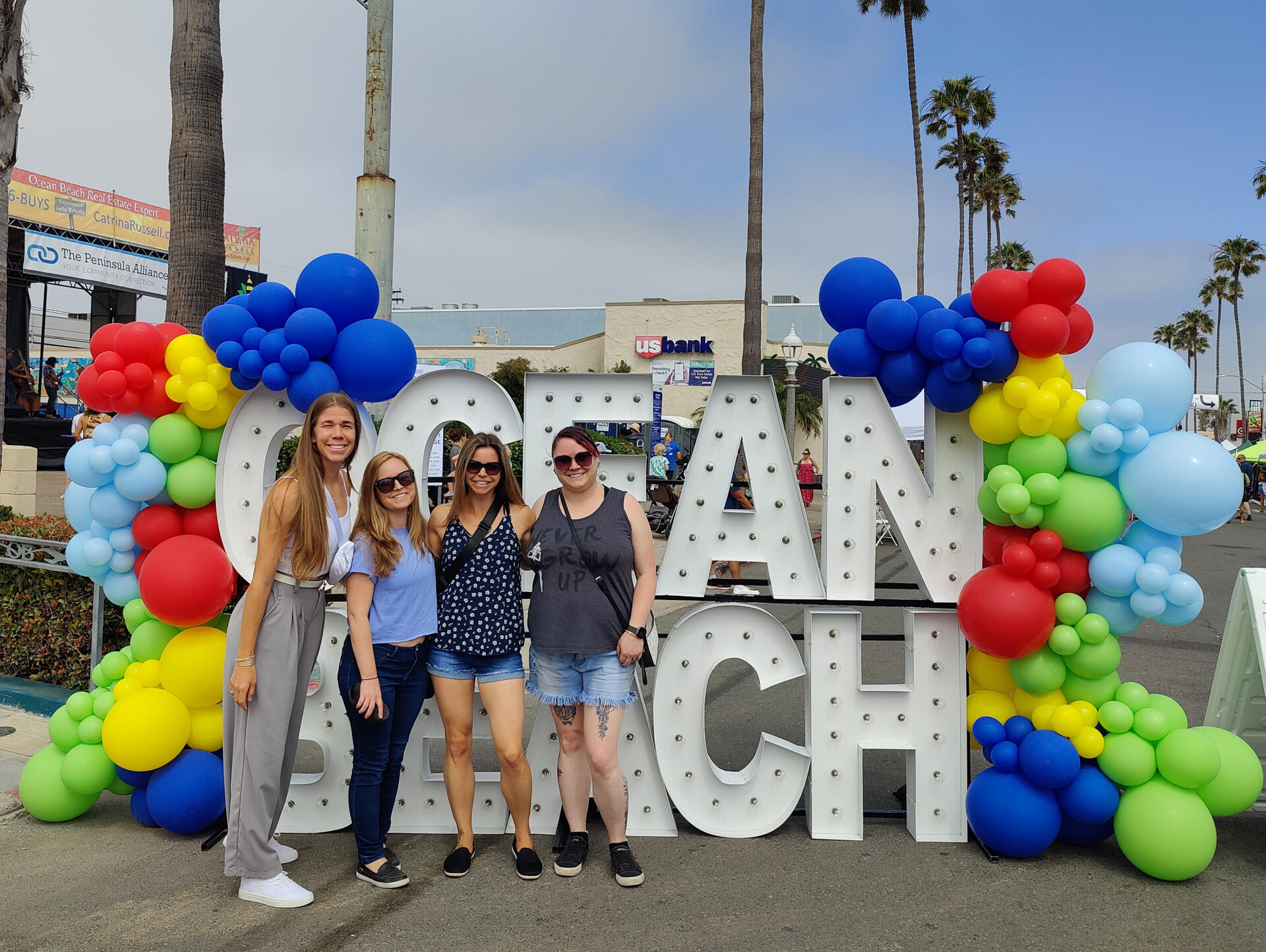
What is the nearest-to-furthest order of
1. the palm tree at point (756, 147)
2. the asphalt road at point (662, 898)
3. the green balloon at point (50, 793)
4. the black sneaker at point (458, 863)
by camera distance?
the asphalt road at point (662, 898), the black sneaker at point (458, 863), the green balloon at point (50, 793), the palm tree at point (756, 147)

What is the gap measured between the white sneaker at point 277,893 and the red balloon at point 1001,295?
149 inches

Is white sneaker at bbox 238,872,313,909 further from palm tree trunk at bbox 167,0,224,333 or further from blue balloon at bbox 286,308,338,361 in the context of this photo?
palm tree trunk at bbox 167,0,224,333

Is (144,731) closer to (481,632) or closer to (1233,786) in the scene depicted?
(481,632)

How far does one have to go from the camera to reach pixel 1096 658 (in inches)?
153

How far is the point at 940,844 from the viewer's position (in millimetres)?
4230

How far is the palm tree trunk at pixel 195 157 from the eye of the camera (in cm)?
668

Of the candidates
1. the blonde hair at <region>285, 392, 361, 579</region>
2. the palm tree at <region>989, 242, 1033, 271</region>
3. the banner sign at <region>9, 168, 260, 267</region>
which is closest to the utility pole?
the blonde hair at <region>285, 392, 361, 579</region>

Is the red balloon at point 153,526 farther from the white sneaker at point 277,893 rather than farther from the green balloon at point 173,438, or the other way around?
the white sneaker at point 277,893

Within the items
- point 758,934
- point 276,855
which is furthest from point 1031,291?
point 276,855

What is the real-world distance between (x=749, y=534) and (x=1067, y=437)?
4.94 feet

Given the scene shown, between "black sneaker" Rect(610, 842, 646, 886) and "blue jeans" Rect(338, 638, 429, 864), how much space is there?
1.00 metres

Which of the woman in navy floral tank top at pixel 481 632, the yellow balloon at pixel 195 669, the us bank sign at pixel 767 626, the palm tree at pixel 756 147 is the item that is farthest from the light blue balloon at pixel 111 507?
the palm tree at pixel 756 147

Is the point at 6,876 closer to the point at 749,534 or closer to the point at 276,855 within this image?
the point at 276,855

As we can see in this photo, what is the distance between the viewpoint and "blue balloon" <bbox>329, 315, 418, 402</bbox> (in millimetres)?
4211
